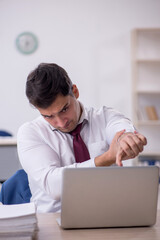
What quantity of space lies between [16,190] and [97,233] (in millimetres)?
673

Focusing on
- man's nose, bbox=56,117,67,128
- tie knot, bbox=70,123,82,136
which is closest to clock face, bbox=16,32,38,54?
tie knot, bbox=70,123,82,136

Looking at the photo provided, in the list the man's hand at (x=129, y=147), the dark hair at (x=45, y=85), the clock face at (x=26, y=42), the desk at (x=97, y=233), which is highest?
the clock face at (x=26, y=42)

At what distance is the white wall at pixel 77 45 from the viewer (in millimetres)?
5367

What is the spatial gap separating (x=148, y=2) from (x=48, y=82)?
4.33 m

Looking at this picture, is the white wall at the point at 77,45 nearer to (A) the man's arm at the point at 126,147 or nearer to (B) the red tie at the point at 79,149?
(B) the red tie at the point at 79,149

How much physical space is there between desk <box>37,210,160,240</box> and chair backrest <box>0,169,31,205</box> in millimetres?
495

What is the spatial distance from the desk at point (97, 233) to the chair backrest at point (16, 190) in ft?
1.62

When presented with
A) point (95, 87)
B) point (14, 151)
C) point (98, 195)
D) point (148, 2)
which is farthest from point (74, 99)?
point (148, 2)

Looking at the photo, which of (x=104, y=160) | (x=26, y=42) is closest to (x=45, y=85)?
(x=104, y=160)

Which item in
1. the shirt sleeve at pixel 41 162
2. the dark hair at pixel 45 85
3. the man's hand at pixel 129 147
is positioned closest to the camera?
the man's hand at pixel 129 147

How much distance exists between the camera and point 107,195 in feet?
3.69

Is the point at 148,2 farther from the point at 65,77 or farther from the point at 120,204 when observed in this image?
the point at 120,204

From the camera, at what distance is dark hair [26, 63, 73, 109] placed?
160 cm

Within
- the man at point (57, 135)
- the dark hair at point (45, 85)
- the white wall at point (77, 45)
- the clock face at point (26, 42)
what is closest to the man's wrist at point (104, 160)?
the man at point (57, 135)
